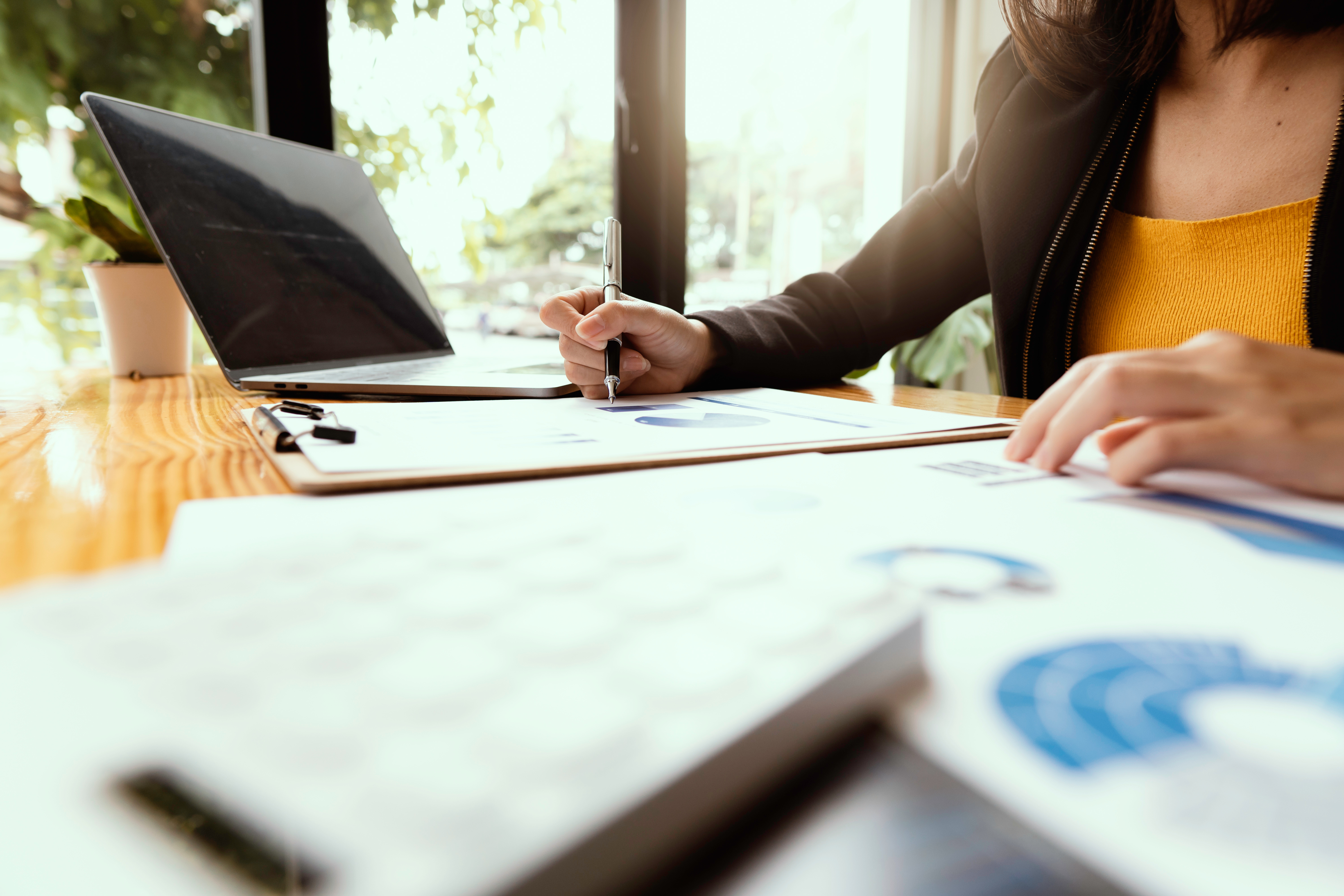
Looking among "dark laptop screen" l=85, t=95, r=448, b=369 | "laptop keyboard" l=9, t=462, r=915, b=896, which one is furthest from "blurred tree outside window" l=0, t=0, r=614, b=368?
"laptop keyboard" l=9, t=462, r=915, b=896

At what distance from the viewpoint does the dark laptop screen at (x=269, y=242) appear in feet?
2.33

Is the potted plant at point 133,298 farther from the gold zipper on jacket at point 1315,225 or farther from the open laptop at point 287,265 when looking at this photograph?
the gold zipper on jacket at point 1315,225

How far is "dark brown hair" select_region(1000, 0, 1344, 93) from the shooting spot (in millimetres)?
762

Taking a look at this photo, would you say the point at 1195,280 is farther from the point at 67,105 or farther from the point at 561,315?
the point at 67,105

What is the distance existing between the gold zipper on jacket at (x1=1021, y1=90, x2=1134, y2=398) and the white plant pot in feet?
3.11

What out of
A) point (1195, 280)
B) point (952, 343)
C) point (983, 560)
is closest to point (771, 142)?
point (952, 343)

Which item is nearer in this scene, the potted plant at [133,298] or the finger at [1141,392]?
the finger at [1141,392]

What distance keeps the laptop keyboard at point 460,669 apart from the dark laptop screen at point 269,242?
0.61 metres

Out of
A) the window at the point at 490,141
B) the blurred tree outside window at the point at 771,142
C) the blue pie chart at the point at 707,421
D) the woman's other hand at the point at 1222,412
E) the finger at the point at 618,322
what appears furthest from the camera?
the blurred tree outside window at the point at 771,142

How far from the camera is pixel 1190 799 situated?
134 mm

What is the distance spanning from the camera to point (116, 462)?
45 cm

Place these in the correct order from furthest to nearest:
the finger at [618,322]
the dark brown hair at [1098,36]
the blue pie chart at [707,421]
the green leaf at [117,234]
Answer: the green leaf at [117,234]
the dark brown hair at [1098,36]
the finger at [618,322]
the blue pie chart at [707,421]

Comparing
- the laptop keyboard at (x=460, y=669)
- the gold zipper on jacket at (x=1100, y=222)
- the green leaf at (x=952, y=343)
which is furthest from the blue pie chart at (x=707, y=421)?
the green leaf at (x=952, y=343)

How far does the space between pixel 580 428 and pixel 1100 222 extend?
1.99ft
